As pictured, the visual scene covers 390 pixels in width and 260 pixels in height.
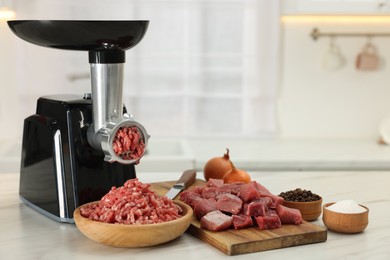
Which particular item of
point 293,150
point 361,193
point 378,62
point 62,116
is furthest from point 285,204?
point 378,62

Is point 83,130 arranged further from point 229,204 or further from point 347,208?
point 347,208

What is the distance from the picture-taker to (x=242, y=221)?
1458 mm

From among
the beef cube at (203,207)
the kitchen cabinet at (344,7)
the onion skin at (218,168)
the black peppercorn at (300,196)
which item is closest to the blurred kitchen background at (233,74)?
the kitchen cabinet at (344,7)

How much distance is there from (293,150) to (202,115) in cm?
57

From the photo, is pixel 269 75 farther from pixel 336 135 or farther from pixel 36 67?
pixel 36 67

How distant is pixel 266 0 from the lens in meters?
3.34

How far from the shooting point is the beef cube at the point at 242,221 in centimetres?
145

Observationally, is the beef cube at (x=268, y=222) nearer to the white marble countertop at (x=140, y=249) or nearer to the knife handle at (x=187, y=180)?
the white marble countertop at (x=140, y=249)

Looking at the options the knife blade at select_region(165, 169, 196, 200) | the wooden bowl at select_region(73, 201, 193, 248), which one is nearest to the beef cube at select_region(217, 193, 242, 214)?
the wooden bowl at select_region(73, 201, 193, 248)

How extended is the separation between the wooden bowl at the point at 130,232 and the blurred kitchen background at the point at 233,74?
180 cm

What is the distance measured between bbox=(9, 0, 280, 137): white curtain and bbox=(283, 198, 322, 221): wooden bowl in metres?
1.88

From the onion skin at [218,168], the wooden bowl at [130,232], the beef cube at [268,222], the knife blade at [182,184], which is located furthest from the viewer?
the onion skin at [218,168]

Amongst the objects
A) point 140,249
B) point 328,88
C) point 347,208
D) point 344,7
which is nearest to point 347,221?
point 347,208

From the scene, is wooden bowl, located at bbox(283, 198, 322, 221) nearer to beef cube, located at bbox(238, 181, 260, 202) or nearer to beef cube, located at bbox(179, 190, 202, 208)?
beef cube, located at bbox(238, 181, 260, 202)
